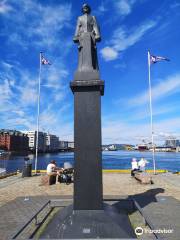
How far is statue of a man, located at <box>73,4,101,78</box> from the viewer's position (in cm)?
832

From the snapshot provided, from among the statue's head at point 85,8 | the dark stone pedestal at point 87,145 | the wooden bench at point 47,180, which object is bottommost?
the wooden bench at point 47,180

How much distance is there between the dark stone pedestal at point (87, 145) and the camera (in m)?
7.49

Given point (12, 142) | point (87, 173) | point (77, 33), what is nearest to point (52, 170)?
point (87, 173)

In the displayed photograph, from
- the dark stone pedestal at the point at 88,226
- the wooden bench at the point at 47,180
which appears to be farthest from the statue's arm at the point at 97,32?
the wooden bench at the point at 47,180

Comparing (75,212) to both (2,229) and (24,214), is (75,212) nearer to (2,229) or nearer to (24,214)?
(2,229)

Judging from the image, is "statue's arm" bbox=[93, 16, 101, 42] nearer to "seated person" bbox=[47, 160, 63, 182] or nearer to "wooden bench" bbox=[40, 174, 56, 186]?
"wooden bench" bbox=[40, 174, 56, 186]

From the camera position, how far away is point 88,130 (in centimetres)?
777

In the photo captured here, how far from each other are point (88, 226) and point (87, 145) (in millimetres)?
2167

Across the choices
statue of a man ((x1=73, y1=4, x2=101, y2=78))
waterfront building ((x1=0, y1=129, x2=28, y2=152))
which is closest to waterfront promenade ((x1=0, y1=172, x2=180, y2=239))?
statue of a man ((x1=73, y1=4, x2=101, y2=78))

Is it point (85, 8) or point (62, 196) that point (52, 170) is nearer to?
point (62, 196)

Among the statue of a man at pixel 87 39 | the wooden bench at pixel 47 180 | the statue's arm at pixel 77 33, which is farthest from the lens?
the wooden bench at pixel 47 180

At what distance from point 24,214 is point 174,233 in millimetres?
5057

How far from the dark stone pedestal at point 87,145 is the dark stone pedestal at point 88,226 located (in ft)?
0.86

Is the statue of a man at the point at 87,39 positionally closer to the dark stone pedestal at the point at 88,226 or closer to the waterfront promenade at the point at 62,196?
the dark stone pedestal at the point at 88,226
